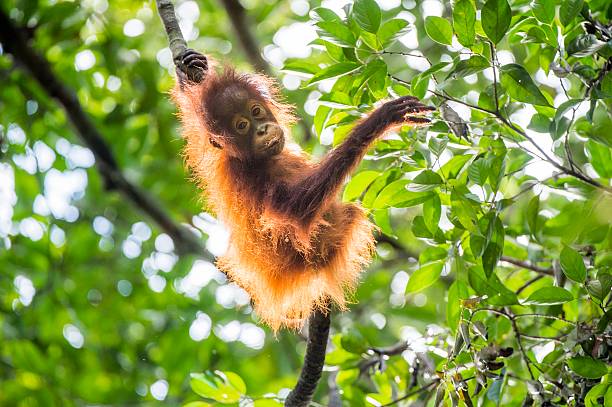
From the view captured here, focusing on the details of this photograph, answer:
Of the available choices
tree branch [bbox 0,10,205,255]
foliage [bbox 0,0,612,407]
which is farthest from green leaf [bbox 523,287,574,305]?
tree branch [bbox 0,10,205,255]

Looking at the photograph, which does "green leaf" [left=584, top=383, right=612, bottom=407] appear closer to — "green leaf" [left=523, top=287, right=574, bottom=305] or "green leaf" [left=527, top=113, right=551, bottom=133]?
"green leaf" [left=523, top=287, right=574, bottom=305]

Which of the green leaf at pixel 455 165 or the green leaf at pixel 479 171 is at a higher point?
the green leaf at pixel 479 171

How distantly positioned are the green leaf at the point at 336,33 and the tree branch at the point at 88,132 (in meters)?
3.56

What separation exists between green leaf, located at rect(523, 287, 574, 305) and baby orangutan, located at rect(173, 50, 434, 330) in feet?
3.61

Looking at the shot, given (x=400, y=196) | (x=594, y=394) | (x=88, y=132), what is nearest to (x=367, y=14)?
(x=400, y=196)

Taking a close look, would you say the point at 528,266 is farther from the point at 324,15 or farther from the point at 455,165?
the point at 324,15

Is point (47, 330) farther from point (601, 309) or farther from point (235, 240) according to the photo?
point (601, 309)

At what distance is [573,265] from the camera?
2.69 m

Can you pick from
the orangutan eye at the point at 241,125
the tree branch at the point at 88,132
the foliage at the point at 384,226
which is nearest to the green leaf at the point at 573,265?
the foliage at the point at 384,226

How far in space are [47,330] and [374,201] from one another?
14.0ft

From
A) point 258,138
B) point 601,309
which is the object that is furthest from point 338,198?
point 601,309

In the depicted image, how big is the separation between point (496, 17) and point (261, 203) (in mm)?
1498

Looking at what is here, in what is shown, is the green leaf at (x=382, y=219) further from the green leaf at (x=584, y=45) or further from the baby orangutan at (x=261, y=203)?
the green leaf at (x=584, y=45)

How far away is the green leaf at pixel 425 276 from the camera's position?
Answer: 3.28m
